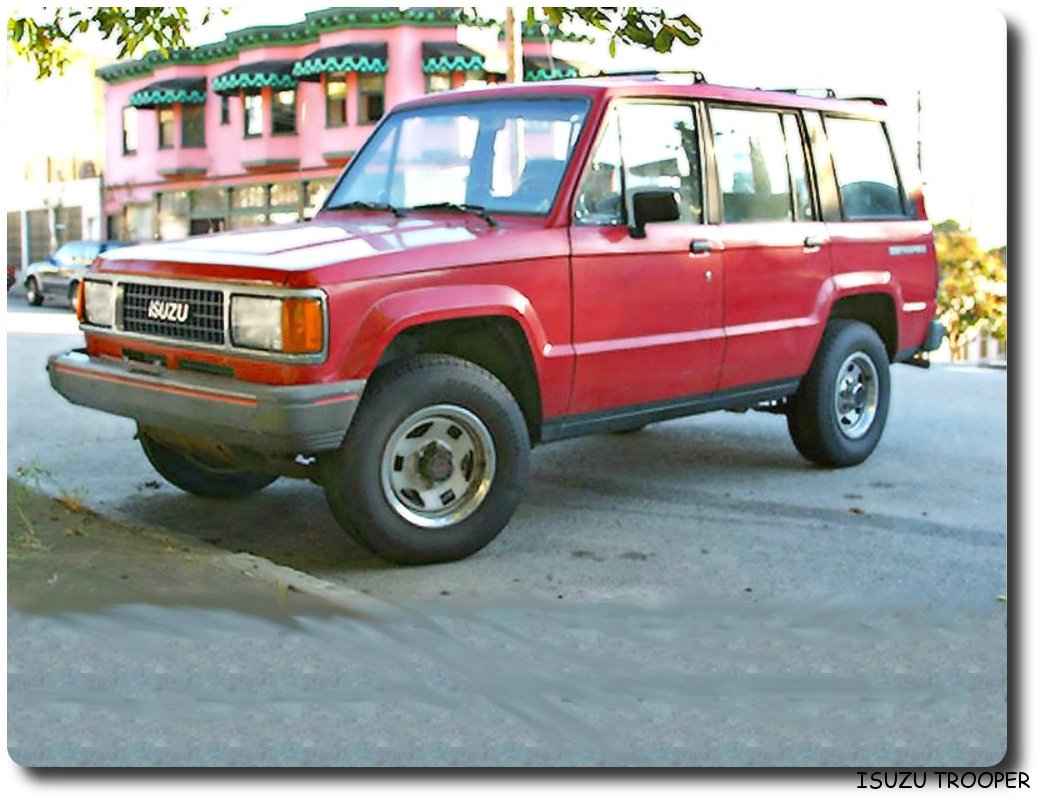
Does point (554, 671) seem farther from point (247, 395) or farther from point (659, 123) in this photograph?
point (659, 123)

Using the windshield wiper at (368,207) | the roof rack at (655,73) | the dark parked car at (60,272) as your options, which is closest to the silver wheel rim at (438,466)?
the windshield wiper at (368,207)

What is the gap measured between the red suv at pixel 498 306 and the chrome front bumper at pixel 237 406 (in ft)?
0.04

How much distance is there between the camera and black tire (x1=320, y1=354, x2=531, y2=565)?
5.25 metres

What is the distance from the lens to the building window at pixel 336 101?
34438 mm

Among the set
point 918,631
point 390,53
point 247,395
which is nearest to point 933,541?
point 918,631

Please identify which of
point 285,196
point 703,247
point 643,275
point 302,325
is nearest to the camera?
point 302,325

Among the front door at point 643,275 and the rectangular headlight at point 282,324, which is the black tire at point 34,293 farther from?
the rectangular headlight at point 282,324

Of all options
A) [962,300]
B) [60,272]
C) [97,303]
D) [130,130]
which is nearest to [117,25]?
[97,303]

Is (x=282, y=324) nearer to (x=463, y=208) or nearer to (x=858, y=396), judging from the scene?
(x=463, y=208)

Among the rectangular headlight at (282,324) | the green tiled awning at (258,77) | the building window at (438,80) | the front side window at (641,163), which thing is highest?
the green tiled awning at (258,77)

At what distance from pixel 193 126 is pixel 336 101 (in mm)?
4759

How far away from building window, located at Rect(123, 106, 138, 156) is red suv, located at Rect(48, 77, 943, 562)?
109 ft

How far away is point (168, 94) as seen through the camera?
3619cm

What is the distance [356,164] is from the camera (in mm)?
6969
